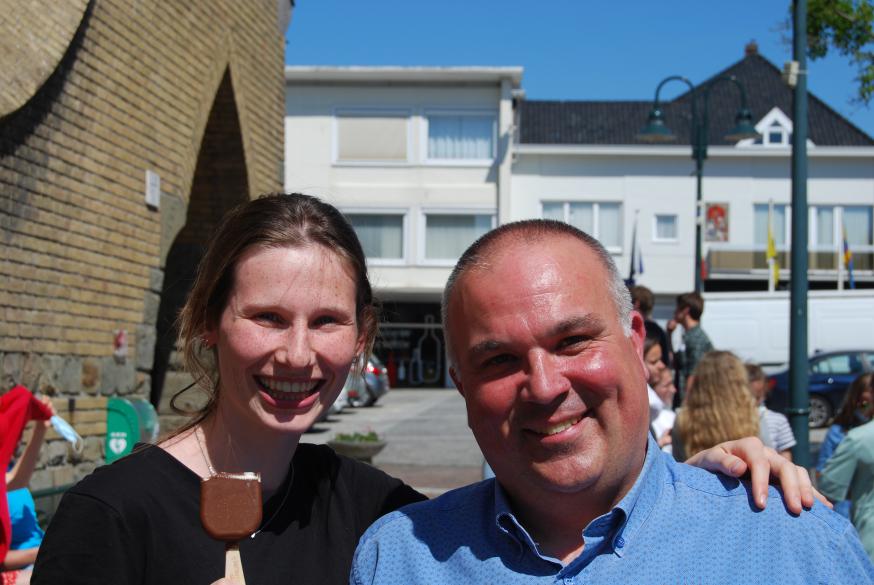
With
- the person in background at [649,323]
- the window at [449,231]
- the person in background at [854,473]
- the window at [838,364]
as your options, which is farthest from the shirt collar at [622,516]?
the window at [449,231]

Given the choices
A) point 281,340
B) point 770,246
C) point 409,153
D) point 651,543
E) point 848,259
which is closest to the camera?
point 651,543

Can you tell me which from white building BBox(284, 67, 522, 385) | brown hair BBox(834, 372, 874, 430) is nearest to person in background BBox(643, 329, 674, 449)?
brown hair BBox(834, 372, 874, 430)

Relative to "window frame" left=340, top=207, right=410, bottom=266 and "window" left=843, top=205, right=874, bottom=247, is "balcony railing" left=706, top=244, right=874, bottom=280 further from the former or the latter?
"window frame" left=340, top=207, right=410, bottom=266

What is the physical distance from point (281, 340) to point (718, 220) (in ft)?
125

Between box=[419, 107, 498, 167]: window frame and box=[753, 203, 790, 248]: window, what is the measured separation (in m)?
10.0

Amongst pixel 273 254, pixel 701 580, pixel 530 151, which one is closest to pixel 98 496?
pixel 273 254

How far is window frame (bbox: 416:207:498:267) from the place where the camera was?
38.3 m

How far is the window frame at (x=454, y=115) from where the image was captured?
38.2 meters

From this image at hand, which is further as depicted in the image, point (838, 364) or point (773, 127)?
point (773, 127)

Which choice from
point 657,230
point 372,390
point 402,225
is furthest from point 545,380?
point 657,230

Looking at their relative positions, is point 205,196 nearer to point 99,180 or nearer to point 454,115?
point 99,180

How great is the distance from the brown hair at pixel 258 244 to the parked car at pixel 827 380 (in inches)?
761

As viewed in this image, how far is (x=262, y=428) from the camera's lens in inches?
99.0

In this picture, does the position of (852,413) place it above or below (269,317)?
below
